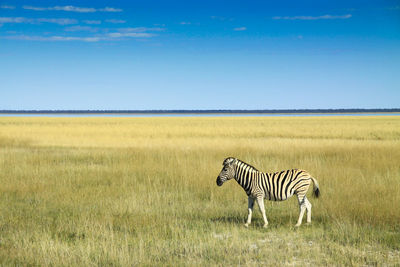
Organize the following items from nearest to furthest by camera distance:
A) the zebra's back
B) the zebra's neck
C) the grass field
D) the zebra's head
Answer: the grass field
the zebra's back
the zebra's neck
the zebra's head

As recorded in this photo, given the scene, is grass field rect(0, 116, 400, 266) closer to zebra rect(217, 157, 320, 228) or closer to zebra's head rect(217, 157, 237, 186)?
zebra rect(217, 157, 320, 228)

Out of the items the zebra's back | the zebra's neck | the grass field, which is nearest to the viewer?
the grass field

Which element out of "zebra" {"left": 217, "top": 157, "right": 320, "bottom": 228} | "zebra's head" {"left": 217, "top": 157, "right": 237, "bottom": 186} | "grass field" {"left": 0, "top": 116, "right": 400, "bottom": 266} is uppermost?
"zebra's head" {"left": 217, "top": 157, "right": 237, "bottom": 186}

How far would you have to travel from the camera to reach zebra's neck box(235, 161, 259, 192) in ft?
25.4

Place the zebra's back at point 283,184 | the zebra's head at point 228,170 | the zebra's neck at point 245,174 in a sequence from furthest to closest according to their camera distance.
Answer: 1. the zebra's head at point 228,170
2. the zebra's neck at point 245,174
3. the zebra's back at point 283,184

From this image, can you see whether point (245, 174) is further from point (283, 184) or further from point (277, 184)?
point (283, 184)

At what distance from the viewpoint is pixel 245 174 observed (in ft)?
25.6

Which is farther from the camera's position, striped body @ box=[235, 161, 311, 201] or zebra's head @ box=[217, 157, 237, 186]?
zebra's head @ box=[217, 157, 237, 186]

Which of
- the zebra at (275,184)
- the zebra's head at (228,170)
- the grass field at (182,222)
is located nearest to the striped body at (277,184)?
the zebra at (275,184)

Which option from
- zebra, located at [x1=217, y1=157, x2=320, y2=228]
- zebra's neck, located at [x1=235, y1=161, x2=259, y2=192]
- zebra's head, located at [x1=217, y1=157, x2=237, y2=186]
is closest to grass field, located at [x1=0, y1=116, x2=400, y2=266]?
zebra, located at [x1=217, y1=157, x2=320, y2=228]

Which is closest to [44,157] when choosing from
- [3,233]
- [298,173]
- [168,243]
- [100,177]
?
[100,177]

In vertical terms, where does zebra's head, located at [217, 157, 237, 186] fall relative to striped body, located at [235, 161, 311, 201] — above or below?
above

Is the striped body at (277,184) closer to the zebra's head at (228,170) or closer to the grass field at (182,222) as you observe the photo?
the zebra's head at (228,170)

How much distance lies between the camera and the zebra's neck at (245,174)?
774 centimetres
